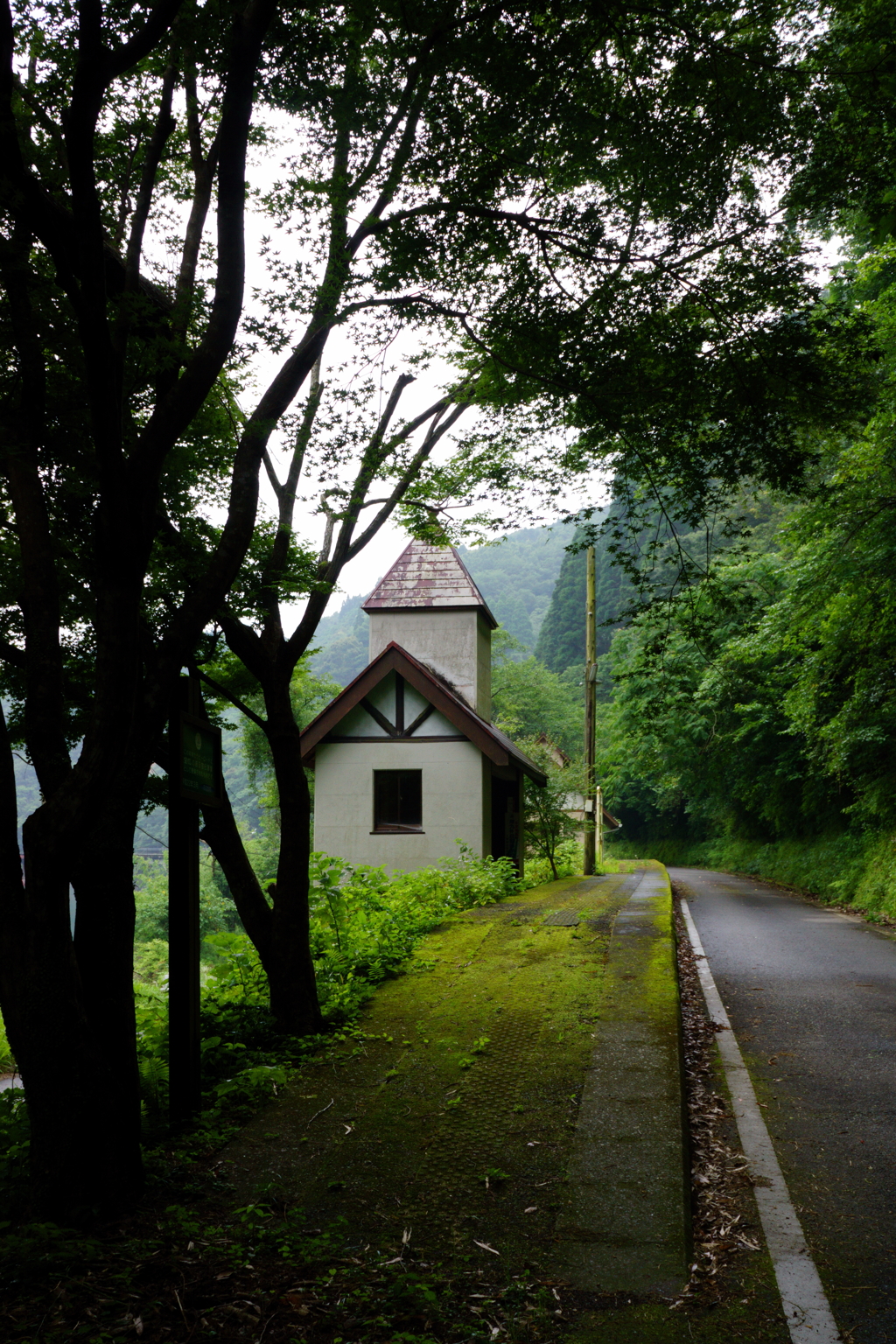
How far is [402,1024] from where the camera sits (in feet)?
22.2

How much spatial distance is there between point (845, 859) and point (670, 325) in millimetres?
17622

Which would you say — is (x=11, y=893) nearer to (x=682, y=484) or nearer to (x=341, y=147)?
(x=682, y=484)

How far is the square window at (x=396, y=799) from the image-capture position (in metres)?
18.1

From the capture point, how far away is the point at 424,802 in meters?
17.8

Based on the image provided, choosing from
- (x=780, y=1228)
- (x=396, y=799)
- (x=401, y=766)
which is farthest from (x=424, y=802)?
(x=780, y=1228)

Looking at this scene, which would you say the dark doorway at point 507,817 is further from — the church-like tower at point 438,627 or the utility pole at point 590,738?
the church-like tower at point 438,627

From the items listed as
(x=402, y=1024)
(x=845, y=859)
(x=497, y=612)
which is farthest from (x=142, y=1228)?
(x=497, y=612)

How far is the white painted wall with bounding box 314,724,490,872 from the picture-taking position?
17719 mm

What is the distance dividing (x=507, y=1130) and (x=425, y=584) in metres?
16.3

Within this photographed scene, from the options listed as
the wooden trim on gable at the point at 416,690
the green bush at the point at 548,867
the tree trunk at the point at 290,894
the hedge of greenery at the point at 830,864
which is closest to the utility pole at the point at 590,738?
the green bush at the point at 548,867

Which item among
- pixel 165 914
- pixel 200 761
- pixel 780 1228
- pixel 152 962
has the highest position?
pixel 200 761

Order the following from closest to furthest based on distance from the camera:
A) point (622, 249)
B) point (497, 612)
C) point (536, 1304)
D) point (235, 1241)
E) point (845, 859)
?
point (536, 1304) < point (235, 1241) < point (622, 249) < point (845, 859) < point (497, 612)

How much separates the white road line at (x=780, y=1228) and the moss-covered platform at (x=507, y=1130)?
1.36 feet

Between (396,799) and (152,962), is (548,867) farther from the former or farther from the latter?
(152,962)
